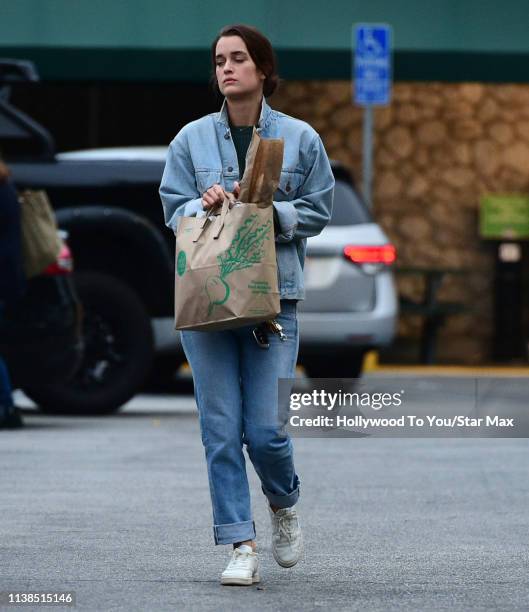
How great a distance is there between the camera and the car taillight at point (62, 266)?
11281 millimetres

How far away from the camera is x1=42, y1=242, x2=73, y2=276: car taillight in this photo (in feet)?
37.0

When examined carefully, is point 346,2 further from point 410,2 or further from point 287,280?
point 287,280

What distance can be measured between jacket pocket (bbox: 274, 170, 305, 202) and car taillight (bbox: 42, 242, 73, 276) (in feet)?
18.4

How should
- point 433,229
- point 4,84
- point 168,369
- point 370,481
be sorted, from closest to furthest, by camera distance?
1. point 370,481
2. point 4,84
3. point 168,369
4. point 433,229

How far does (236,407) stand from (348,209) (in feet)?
24.5

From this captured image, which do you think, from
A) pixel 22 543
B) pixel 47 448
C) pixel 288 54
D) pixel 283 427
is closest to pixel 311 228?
pixel 283 427

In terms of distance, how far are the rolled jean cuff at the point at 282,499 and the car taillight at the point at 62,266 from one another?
5.58 metres

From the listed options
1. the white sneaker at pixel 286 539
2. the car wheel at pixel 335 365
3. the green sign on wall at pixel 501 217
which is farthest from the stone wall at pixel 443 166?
the white sneaker at pixel 286 539

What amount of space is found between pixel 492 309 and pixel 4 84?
28.6 feet

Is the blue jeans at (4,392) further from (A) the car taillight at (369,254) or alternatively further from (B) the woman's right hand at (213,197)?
(B) the woman's right hand at (213,197)

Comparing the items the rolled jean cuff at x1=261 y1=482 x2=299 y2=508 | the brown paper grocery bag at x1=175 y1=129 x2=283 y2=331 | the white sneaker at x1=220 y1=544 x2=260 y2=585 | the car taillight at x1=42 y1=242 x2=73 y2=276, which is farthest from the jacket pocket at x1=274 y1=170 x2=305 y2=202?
the car taillight at x1=42 y1=242 x2=73 y2=276

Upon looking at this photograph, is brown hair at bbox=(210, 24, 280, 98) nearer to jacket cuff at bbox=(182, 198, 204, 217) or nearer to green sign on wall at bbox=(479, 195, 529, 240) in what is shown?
jacket cuff at bbox=(182, 198, 204, 217)

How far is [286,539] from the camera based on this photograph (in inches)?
230

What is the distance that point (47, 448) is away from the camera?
402 inches
